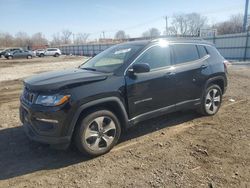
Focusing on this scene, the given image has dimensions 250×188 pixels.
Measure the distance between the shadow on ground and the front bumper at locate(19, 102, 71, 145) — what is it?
1.37 ft

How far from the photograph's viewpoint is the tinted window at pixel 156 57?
172 inches

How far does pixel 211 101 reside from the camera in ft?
18.5

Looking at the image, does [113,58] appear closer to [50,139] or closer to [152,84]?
[152,84]

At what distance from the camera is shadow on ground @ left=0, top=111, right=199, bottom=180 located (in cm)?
366

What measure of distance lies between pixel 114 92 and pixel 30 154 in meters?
1.75

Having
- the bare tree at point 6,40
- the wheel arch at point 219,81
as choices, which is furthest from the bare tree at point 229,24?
the bare tree at point 6,40

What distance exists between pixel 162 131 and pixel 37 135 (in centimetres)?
238

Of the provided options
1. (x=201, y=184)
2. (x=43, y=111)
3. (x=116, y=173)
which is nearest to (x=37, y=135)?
(x=43, y=111)

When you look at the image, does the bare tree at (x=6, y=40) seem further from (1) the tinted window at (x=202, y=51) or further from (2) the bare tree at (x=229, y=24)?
(1) the tinted window at (x=202, y=51)

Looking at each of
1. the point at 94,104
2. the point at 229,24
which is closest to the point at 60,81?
the point at 94,104

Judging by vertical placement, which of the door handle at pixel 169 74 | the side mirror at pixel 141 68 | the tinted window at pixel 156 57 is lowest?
the door handle at pixel 169 74

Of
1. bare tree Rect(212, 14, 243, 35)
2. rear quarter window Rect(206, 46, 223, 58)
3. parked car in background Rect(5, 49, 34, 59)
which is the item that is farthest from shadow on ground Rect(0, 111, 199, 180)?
bare tree Rect(212, 14, 243, 35)

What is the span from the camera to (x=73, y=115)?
3.53 metres

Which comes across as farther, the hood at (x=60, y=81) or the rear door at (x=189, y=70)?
the rear door at (x=189, y=70)
